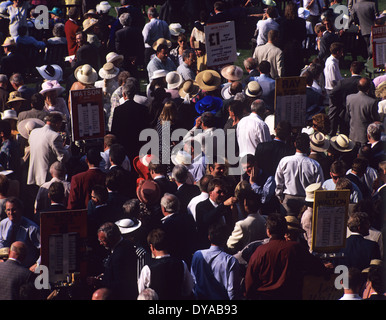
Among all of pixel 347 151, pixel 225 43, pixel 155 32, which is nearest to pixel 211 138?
pixel 347 151

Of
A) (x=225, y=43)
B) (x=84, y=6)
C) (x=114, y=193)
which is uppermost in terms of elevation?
(x=84, y=6)

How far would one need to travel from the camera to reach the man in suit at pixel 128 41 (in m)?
15.8

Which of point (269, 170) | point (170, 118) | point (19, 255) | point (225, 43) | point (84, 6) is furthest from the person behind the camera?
point (84, 6)

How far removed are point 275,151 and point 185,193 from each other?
1.53 m

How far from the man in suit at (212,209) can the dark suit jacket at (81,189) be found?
146 centimetres

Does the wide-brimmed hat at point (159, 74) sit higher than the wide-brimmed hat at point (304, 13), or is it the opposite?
the wide-brimmed hat at point (304, 13)

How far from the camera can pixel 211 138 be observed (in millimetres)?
10500

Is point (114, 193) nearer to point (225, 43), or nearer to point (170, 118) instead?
point (170, 118)

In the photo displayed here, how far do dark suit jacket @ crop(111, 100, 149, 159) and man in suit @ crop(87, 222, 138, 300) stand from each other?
350 cm

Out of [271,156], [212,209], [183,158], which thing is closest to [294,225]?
[212,209]

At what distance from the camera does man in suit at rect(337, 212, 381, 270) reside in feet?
26.6

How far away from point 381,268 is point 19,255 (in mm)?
3563

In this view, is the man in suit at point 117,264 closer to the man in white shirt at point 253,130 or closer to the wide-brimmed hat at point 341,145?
the man in white shirt at point 253,130

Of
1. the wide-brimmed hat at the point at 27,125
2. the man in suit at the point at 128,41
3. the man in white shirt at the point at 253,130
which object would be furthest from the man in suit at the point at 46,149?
the man in suit at the point at 128,41
